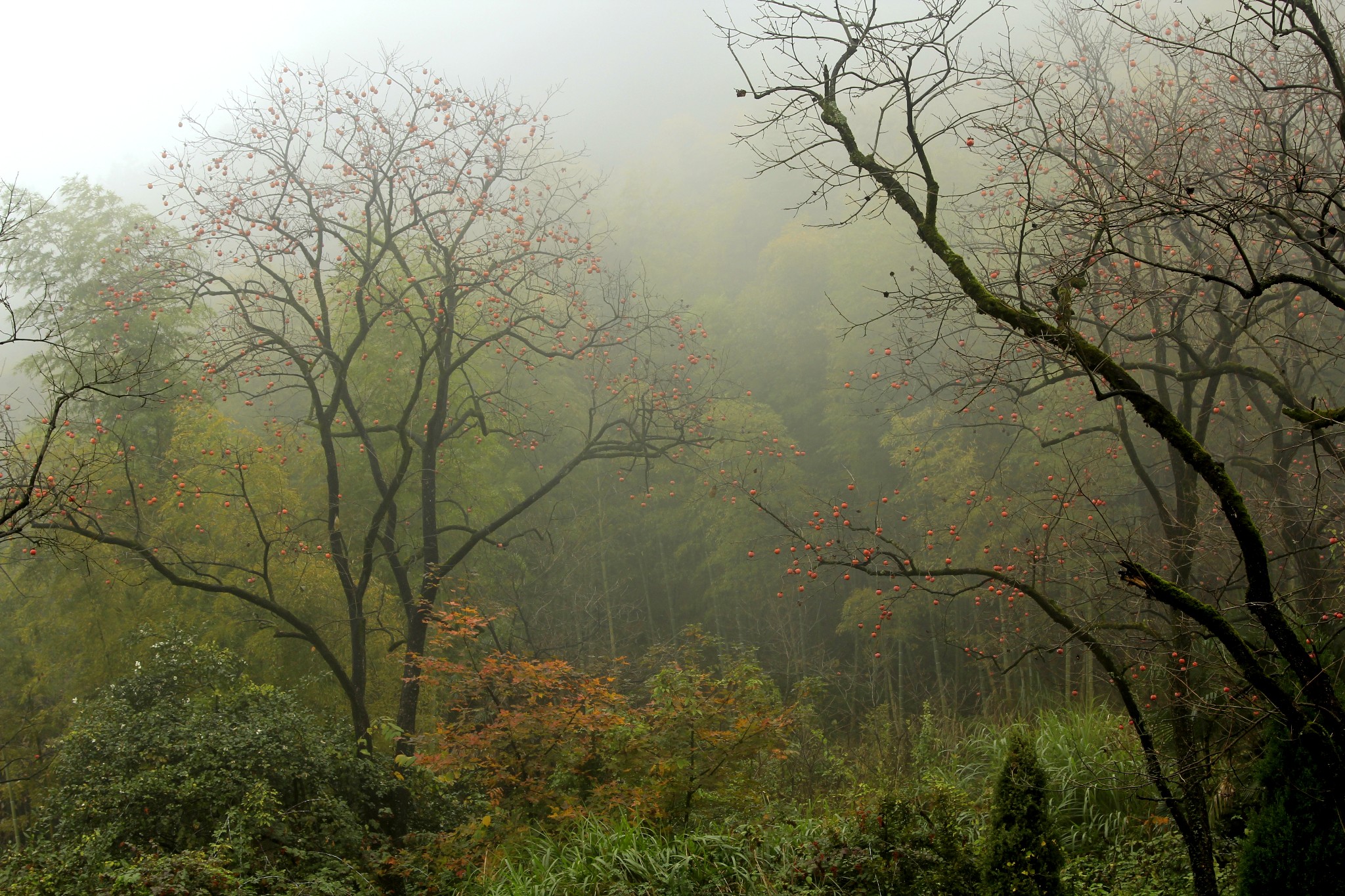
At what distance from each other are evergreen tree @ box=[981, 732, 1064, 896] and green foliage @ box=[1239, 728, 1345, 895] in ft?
2.84

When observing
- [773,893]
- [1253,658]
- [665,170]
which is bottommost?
[773,893]

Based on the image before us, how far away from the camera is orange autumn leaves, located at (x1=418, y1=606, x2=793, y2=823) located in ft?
19.0

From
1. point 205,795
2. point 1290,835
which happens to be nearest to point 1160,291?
point 1290,835

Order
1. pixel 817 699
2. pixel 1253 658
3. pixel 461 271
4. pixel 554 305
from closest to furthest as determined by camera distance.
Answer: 1. pixel 1253 658
2. pixel 461 271
3. pixel 817 699
4. pixel 554 305

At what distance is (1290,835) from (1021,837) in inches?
46.3

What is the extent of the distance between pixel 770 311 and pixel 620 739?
55.9 feet

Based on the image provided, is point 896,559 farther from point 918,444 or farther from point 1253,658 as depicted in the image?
point 918,444

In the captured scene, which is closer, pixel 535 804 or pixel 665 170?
pixel 535 804

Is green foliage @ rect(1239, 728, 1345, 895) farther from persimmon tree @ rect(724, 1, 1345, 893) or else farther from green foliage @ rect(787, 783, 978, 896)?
green foliage @ rect(787, 783, 978, 896)

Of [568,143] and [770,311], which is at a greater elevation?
[568,143]

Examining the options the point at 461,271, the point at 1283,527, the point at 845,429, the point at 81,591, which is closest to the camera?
the point at 1283,527

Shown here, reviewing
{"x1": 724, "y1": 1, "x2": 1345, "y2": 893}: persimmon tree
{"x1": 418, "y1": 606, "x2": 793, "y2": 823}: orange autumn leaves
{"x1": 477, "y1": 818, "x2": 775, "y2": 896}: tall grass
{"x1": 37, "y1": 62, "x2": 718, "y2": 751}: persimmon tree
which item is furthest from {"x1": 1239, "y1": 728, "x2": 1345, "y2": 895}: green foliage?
{"x1": 37, "y1": 62, "x2": 718, "y2": 751}: persimmon tree

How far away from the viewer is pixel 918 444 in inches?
583

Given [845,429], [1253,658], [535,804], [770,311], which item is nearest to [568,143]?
[770,311]
